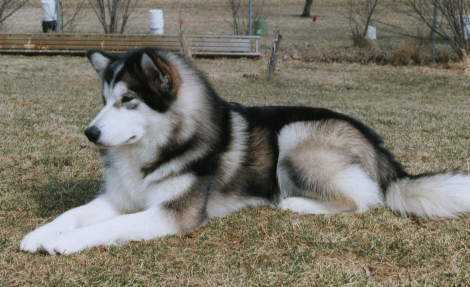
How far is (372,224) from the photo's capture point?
3559 millimetres

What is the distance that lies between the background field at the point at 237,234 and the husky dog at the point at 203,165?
0.36ft

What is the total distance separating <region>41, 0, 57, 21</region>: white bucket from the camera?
1663 centimetres

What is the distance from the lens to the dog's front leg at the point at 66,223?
3.07 m

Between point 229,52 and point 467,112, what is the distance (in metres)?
7.76

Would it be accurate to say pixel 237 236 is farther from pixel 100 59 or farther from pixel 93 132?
pixel 100 59

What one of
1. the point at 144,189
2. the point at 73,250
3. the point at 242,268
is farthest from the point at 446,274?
the point at 73,250

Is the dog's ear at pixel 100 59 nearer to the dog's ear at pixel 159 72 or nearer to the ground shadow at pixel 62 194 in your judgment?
the dog's ear at pixel 159 72

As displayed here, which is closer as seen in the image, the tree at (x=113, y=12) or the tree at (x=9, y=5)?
the tree at (x=113, y=12)

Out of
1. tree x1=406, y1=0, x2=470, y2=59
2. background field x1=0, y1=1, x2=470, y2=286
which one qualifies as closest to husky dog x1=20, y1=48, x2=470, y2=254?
background field x1=0, y1=1, x2=470, y2=286

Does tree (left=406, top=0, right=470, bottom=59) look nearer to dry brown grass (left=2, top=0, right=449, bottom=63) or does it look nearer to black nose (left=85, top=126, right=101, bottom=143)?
dry brown grass (left=2, top=0, right=449, bottom=63)

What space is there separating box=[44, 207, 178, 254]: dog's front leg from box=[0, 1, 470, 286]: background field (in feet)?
0.18

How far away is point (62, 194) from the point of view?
428 centimetres

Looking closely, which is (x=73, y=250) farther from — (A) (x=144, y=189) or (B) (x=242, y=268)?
(B) (x=242, y=268)

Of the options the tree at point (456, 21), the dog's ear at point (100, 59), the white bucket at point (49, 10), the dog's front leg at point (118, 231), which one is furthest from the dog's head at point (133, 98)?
the white bucket at point (49, 10)
